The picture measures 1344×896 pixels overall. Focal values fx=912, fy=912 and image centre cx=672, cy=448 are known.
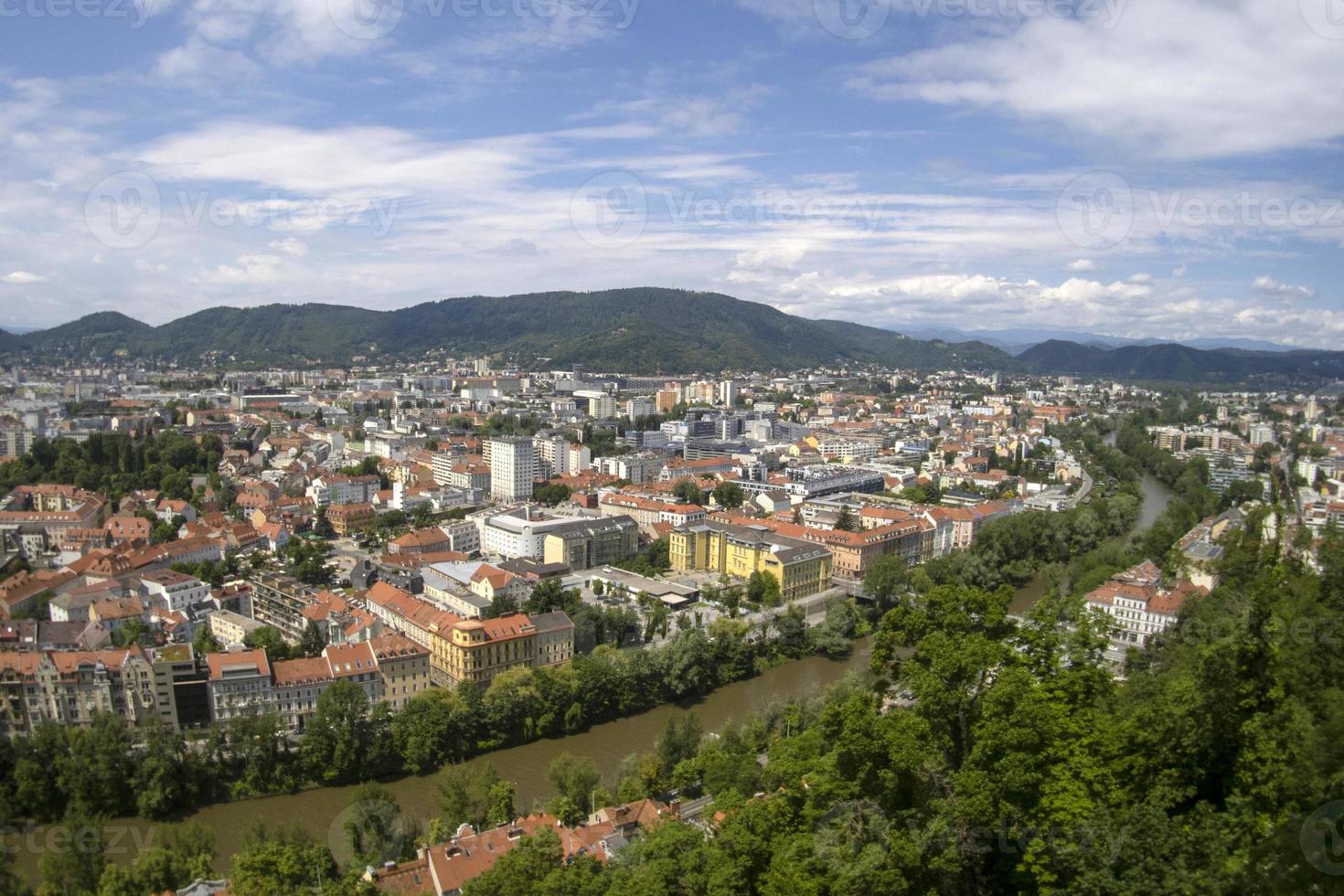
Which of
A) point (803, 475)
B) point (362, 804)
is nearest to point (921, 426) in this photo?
point (803, 475)

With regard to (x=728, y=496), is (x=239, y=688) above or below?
below

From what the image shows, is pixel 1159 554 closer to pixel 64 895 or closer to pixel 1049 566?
pixel 1049 566

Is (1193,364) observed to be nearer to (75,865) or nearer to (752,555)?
(752,555)

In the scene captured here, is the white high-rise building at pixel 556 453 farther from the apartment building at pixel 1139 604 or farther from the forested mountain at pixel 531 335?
the forested mountain at pixel 531 335

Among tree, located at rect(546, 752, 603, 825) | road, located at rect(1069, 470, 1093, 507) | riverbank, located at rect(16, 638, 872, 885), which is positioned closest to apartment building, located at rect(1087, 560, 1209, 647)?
riverbank, located at rect(16, 638, 872, 885)

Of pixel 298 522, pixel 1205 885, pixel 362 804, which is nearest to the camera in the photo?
pixel 1205 885

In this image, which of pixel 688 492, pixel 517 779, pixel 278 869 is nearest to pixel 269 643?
pixel 517 779

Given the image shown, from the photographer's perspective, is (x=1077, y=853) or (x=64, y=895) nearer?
(x=1077, y=853)
